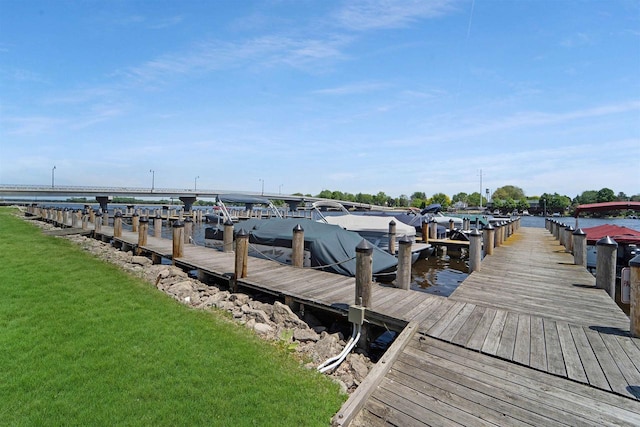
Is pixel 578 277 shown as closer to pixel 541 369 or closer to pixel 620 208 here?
pixel 541 369

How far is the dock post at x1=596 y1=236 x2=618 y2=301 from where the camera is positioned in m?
6.52

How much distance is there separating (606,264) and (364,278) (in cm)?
566

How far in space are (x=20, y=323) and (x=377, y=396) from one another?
5.14 m

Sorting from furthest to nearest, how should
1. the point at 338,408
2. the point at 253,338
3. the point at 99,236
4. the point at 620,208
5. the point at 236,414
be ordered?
the point at 99,236
the point at 620,208
the point at 253,338
the point at 338,408
the point at 236,414

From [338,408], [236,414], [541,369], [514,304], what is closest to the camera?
[236,414]

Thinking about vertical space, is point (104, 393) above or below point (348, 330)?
above

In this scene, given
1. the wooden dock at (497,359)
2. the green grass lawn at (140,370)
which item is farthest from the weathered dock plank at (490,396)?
the green grass lawn at (140,370)

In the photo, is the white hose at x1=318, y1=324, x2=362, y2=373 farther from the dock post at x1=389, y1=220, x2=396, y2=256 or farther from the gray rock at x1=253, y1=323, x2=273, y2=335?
the dock post at x1=389, y1=220, x2=396, y2=256

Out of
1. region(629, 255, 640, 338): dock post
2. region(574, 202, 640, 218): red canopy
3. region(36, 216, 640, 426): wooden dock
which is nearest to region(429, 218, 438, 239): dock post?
region(574, 202, 640, 218): red canopy

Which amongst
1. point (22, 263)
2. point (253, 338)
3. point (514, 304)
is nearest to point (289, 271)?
point (253, 338)

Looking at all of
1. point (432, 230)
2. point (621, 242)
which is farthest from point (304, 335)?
point (432, 230)

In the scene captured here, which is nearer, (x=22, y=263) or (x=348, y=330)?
(x=348, y=330)

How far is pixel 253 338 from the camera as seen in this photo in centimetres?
492

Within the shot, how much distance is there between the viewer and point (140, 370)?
362 centimetres
